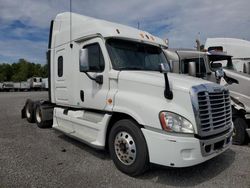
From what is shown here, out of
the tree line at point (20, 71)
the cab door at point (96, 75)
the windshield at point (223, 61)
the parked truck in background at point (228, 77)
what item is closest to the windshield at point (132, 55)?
the cab door at point (96, 75)

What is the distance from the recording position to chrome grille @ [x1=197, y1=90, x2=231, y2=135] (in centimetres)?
374

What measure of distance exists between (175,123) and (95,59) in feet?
7.29

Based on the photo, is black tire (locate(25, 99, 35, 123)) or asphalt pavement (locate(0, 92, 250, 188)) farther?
black tire (locate(25, 99, 35, 123))

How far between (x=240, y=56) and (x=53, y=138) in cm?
783

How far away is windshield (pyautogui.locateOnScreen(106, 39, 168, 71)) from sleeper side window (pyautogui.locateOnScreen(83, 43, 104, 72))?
0.25 metres

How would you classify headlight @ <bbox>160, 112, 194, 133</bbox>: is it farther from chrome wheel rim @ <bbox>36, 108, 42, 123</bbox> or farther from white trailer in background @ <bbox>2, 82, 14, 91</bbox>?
white trailer in background @ <bbox>2, 82, 14, 91</bbox>

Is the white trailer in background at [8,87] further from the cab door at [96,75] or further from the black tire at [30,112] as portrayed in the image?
the cab door at [96,75]

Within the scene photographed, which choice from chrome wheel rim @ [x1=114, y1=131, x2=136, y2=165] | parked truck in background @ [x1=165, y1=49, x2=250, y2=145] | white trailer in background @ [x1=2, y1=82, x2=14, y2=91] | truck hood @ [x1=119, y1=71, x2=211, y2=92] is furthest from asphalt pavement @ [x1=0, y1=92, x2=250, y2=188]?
white trailer in background @ [x1=2, y1=82, x2=14, y2=91]

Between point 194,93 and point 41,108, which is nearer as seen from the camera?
point 194,93

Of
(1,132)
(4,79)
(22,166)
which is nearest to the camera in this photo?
(22,166)

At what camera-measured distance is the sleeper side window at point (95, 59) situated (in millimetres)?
4848

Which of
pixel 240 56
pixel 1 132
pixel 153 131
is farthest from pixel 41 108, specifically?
pixel 240 56

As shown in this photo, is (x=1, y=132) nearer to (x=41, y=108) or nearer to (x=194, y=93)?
(x=41, y=108)

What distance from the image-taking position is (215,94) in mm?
4035
